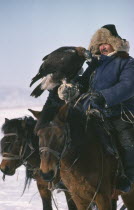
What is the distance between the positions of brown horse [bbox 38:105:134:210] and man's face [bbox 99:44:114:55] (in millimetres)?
1301

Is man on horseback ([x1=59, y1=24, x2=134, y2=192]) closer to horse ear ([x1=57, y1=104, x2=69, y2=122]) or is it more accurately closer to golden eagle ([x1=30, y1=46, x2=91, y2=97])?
golden eagle ([x1=30, y1=46, x2=91, y2=97])

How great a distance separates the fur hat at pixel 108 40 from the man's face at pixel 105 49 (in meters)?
0.05

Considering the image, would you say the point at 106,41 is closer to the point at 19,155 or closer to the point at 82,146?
the point at 82,146

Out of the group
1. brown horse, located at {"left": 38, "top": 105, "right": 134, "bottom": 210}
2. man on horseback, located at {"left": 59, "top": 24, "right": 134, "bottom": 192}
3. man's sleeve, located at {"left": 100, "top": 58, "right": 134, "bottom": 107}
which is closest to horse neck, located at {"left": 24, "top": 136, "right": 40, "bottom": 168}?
man on horseback, located at {"left": 59, "top": 24, "right": 134, "bottom": 192}

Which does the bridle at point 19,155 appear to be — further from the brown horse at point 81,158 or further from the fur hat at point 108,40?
the fur hat at point 108,40

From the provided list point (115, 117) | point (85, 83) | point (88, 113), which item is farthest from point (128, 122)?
point (85, 83)

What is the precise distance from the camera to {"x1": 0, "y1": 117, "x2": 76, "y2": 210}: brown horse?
6.11 metres

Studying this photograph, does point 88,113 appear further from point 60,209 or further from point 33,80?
point 60,209

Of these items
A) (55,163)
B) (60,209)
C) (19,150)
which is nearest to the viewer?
(55,163)

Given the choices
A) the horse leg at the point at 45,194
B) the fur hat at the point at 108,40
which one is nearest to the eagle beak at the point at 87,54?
the fur hat at the point at 108,40

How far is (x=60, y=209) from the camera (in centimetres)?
805

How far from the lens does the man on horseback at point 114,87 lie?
179 inches

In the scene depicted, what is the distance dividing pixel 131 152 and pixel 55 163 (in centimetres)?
117

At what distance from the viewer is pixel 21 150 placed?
6254 mm
